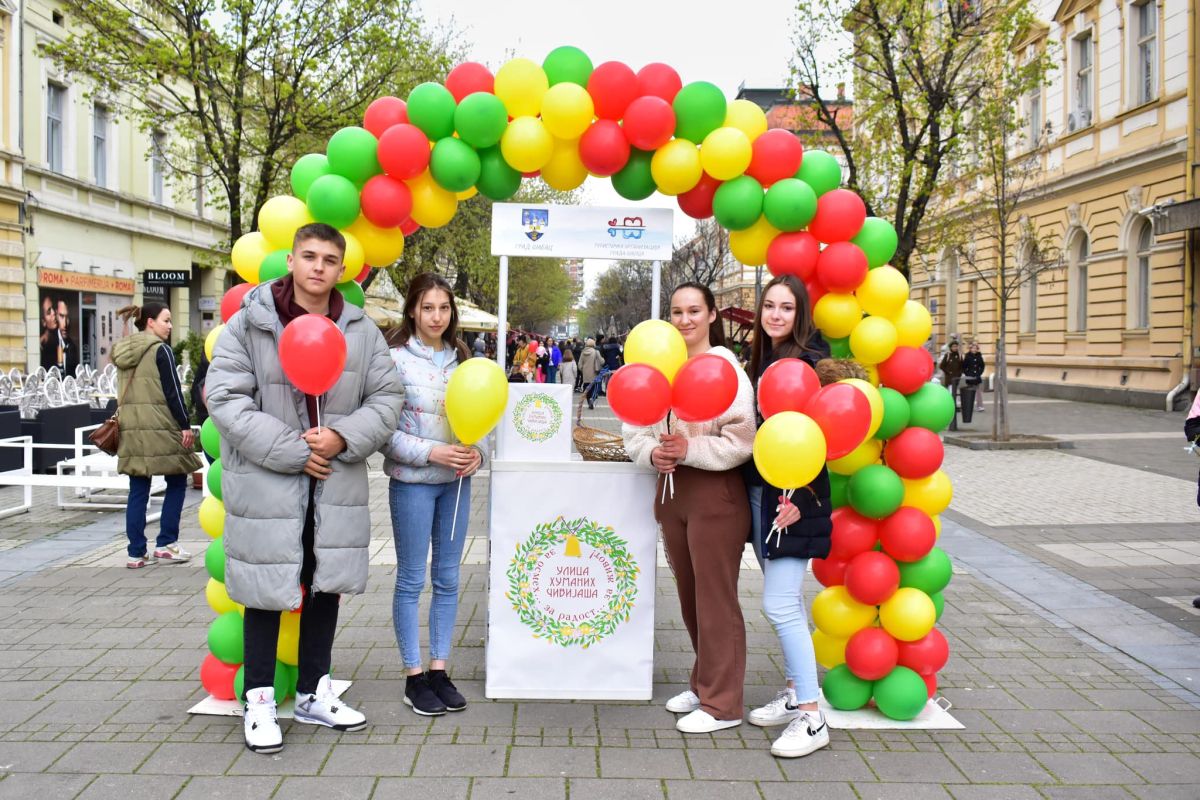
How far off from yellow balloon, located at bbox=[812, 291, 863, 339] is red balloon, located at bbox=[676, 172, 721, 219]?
73 cm

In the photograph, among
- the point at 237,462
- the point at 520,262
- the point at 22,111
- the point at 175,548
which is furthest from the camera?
the point at 520,262

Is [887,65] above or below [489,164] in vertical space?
above

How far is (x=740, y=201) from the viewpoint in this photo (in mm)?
4465

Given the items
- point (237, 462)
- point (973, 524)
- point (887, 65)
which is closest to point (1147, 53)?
point (887, 65)

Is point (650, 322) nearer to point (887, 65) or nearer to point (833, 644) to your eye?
point (833, 644)

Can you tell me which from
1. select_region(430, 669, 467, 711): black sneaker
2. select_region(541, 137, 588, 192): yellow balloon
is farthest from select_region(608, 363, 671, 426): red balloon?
select_region(430, 669, 467, 711): black sneaker

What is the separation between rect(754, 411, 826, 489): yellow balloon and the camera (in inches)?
143

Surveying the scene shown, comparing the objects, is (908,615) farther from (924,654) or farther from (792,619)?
(792,619)

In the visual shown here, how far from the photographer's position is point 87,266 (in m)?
22.8

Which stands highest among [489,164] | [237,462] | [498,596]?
[489,164]

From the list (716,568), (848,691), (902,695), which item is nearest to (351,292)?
(716,568)

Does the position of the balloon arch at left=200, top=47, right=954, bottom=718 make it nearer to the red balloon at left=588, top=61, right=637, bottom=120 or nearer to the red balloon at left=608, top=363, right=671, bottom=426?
the red balloon at left=588, top=61, right=637, bottom=120

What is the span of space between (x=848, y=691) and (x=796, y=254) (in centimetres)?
205

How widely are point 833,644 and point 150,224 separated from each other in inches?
1027
